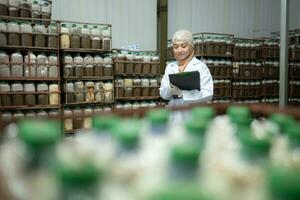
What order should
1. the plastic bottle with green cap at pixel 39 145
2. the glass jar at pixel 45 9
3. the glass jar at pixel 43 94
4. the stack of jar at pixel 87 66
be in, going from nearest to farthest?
the plastic bottle with green cap at pixel 39 145, the glass jar at pixel 43 94, the glass jar at pixel 45 9, the stack of jar at pixel 87 66

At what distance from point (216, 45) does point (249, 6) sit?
2.34m

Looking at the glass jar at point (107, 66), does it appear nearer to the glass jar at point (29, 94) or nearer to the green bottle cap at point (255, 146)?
the glass jar at point (29, 94)

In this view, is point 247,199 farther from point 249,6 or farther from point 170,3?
point 249,6

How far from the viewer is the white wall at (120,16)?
6415mm

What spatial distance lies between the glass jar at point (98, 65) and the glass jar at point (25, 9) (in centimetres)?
117

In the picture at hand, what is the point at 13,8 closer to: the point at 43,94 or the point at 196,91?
the point at 43,94

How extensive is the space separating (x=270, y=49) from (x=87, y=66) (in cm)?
407

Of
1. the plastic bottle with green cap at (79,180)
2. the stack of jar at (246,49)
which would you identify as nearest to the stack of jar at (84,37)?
the stack of jar at (246,49)

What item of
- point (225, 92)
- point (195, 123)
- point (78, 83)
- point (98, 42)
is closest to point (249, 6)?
point (225, 92)

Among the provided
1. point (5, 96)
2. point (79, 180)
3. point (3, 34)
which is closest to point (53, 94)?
point (5, 96)

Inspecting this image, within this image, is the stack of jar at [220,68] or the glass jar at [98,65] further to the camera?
the stack of jar at [220,68]

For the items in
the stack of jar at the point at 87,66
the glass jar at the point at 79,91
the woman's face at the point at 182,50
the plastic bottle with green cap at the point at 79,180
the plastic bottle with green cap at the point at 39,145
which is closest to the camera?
the plastic bottle with green cap at the point at 79,180

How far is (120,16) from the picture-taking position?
23.1 feet

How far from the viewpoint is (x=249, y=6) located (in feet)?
28.3
